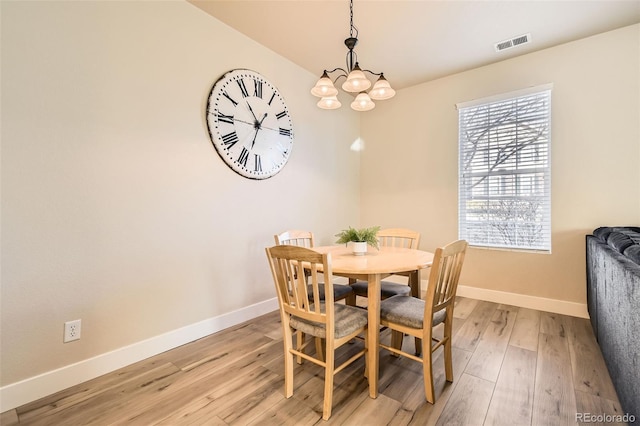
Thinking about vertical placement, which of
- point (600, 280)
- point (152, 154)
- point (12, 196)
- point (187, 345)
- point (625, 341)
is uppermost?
point (152, 154)

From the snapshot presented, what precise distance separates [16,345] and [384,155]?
12.7ft

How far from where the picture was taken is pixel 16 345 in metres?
1.60

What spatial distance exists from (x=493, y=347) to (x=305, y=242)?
1.73m

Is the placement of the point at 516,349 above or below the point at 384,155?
below

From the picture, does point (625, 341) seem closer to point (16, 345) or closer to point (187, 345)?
point (187, 345)

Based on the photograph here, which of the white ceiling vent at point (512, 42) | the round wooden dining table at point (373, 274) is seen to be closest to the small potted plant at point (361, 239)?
the round wooden dining table at point (373, 274)

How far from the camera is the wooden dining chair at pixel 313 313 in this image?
1.46 metres

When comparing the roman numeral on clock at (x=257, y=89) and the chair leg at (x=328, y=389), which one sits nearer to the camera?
the chair leg at (x=328, y=389)

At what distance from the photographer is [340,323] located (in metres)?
Answer: 1.59

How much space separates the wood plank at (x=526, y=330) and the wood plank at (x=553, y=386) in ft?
0.22

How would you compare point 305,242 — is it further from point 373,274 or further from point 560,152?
point 560,152

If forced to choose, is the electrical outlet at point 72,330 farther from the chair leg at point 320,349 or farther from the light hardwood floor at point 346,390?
the chair leg at point 320,349

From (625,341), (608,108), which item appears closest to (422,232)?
(608,108)

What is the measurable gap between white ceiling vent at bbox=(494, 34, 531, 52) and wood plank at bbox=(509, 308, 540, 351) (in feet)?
8.66
